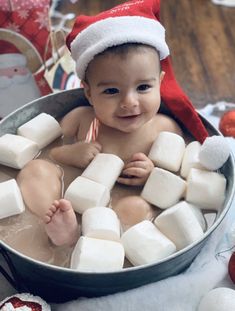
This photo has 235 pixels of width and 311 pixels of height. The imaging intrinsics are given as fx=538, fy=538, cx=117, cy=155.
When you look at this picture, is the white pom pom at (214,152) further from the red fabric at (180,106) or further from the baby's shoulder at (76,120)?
the baby's shoulder at (76,120)

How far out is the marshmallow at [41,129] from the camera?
1.12 metres

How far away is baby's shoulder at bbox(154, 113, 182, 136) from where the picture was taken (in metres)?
1.14

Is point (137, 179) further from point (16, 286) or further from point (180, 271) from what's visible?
point (16, 286)

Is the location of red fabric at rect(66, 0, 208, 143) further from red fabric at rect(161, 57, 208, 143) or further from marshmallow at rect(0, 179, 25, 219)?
marshmallow at rect(0, 179, 25, 219)

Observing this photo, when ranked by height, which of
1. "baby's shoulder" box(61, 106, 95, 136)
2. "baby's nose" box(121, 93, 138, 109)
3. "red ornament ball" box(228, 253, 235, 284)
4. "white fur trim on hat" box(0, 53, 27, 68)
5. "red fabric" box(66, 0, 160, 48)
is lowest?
"red ornament ball" box(228, 253, 235, 284)

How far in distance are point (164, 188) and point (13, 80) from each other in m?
0.63

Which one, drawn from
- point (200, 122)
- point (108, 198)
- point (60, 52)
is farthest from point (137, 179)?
point (60, 52)

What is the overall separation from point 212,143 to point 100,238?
28 cm

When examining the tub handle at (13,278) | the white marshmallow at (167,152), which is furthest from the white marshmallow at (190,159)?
the tub handle at (13,278)

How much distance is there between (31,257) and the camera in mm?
917

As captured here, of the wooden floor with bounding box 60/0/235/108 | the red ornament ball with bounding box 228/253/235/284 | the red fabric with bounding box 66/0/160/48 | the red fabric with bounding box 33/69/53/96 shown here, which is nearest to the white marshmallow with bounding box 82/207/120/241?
the red ornament ball with bounding box 228/253/235/284

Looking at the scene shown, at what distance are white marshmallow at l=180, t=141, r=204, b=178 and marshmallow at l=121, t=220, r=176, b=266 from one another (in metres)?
0.17

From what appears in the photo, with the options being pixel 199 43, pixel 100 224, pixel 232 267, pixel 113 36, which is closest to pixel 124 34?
pixel 113 36

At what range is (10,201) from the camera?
97 cm
